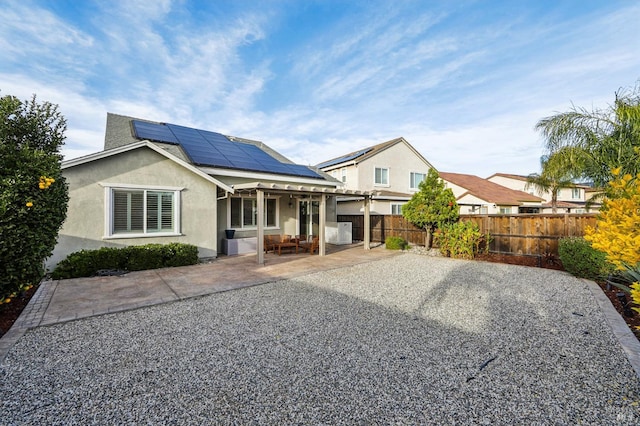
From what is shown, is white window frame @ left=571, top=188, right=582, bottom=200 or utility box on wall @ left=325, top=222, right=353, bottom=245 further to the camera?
white window frame @ left=571, top=188, right=582, bottom=200

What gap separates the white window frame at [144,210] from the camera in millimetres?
8953

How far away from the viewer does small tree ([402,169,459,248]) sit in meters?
12.1

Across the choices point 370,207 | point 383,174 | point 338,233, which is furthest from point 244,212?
point 383,174

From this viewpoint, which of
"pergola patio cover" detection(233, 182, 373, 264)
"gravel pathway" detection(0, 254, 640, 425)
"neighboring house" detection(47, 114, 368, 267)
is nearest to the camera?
"gravel pathway" detection(0, 254, 640, 425)

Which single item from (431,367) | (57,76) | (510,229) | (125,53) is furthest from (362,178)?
(431,367)

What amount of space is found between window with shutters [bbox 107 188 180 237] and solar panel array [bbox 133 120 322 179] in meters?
2.38

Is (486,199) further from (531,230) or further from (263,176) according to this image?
(263,176)

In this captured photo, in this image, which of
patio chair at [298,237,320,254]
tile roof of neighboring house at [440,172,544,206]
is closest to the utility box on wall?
patio chair at [298,237,320,254]

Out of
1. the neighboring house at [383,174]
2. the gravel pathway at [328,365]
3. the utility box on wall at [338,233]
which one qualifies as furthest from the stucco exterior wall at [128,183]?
the neighboring house at [383,174]

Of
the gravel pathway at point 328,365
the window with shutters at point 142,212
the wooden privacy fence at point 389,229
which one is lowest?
the gravel pathway at point 328,365

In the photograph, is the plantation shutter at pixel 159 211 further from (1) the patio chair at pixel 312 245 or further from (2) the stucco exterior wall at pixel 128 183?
(1) the patio chair at pixel 312 245

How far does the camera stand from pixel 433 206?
40.4 ft

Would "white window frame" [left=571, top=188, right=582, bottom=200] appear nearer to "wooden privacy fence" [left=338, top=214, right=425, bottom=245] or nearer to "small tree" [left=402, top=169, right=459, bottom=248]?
"wooden privacy fence" [left=338, top=214, right=425, bottom=245]

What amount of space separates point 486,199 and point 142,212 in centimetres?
2623
